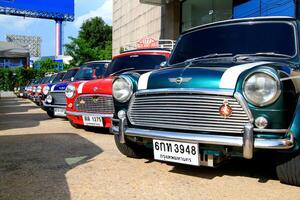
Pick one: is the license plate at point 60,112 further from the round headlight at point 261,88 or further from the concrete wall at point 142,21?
the concrete wall at point 142,21

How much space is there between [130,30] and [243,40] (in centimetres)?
2235

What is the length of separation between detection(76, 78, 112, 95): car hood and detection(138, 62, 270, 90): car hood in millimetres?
2499

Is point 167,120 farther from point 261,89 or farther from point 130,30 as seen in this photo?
point 130,30

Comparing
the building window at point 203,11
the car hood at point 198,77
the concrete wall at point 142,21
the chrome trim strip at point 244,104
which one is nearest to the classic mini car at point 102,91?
the car hood at point 198,77

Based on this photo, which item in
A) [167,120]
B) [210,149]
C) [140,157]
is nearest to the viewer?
[210,149]

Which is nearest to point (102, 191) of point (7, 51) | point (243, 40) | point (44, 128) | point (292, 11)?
point (243, 40)

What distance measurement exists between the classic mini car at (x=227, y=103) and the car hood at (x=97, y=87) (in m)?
2.02

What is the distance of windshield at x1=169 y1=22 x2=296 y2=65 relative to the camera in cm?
420

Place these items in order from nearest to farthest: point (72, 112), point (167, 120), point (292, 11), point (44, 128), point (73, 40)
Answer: point (167, 120), point (72, 112), point (44, 128), point (292, 11), point (73, 40)

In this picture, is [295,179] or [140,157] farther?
[140,157]

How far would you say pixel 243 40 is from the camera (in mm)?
4414

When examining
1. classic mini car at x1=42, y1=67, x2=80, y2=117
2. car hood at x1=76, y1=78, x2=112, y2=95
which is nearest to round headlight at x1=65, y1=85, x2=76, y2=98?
car hood at x1=76, y1=78, x2=112, y2=95

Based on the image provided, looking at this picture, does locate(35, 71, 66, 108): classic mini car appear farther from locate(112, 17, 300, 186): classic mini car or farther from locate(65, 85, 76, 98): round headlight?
locate(112, 17, 300, 186): classic mini car

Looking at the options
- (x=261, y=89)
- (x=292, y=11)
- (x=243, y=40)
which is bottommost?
(x=261, y=89)
